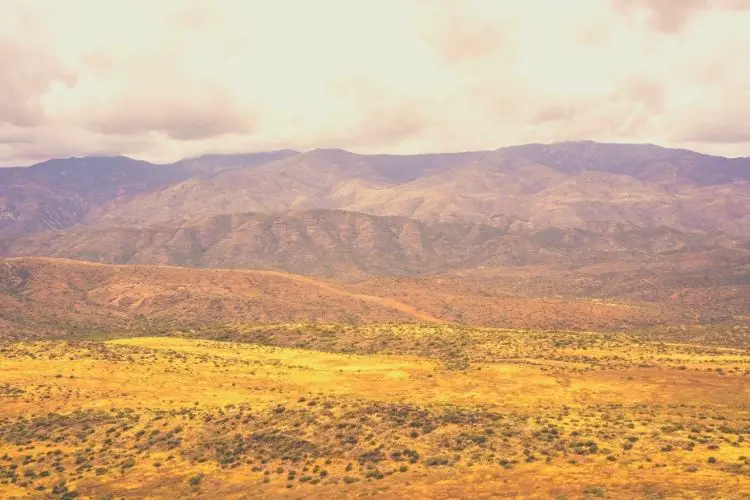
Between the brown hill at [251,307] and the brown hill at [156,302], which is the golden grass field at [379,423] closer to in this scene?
the brown hill at [156,302]

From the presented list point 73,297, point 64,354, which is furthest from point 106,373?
point 73,297

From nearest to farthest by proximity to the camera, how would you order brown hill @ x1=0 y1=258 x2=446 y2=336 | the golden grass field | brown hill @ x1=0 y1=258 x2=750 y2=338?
the golden grass field, brown hill @ x1=0 y1=258 x2=446 y2=336, brown hill @ x1=0 y1=258 x2=750 y2=338

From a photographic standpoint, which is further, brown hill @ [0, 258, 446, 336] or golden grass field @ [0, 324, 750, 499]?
brown hill @ [0, 258, 446, 336]

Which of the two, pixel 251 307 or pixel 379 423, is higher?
pixel 379 423

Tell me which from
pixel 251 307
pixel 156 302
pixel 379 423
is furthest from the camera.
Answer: pixel 251 307

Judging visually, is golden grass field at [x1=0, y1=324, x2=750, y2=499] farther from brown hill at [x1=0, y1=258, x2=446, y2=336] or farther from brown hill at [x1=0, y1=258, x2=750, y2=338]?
brown hill at [x1=0, y1=258, x2=750, y2=338]

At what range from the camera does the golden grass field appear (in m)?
38.7

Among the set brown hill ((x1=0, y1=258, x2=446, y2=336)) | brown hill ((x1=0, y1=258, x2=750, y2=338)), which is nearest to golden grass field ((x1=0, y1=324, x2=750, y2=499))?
brown hill ((x1=0, y1=258, x2=446, y2=336))

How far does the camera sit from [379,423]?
50.4m

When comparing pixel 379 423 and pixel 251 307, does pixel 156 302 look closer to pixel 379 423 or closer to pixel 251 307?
pixel 251 307

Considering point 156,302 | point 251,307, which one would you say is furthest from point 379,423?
point 156,302

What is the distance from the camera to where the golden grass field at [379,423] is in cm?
3869

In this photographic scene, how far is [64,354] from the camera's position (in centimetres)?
8256

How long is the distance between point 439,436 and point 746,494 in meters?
20.6
